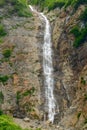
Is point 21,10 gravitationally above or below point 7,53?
above

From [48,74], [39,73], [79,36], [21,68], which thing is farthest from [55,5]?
[39,73]

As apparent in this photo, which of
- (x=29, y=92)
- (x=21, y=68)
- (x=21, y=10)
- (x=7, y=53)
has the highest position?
(x=21, y=10)

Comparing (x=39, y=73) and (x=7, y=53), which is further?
(x=7, y=53)

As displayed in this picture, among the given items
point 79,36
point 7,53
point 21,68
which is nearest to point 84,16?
point 79,36

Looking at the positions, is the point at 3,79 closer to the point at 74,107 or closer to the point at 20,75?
the point at 20,75

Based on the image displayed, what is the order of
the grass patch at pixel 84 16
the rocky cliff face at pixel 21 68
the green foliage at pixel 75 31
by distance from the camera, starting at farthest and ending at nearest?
1. the grass patch at pixel 84 16
2. the green foliage at pixel 75 31
3. the rocky cliff face at pixel 21 68

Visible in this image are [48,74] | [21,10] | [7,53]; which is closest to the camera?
[48,74]

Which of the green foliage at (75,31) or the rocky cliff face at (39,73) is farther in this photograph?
the green foliage at (75,31)

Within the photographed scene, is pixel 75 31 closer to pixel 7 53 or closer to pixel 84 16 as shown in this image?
pixel 84 16

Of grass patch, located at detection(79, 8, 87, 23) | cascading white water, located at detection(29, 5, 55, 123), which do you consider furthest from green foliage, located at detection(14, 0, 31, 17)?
grass patch, located at detection(79, 8, 87, 23)

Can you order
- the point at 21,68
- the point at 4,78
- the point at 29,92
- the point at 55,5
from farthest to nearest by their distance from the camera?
the point at 55,5 < the point at 21,68 < the point at 4,78 < the point at 29,92

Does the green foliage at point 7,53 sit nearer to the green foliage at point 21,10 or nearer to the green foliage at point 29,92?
the green foliage at point 29,92

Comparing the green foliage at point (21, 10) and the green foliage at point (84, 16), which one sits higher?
the green foliage at point (21, 10)

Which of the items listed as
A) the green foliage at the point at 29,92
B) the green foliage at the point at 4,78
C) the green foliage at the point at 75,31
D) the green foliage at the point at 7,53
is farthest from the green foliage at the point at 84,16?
the green foliage at the point at 4,78
